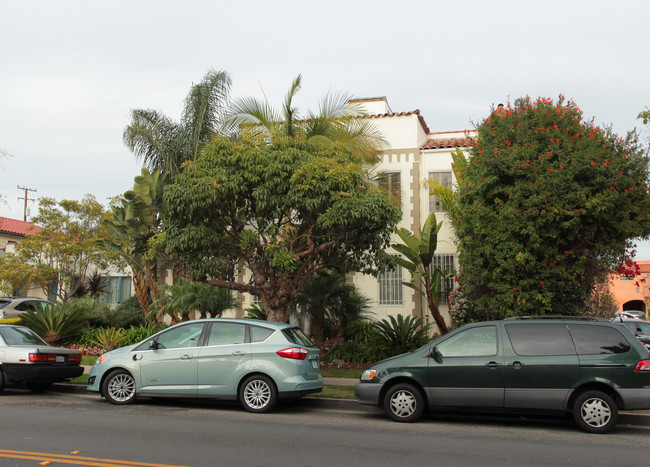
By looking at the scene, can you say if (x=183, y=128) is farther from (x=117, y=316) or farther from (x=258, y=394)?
(x=258, y=394)

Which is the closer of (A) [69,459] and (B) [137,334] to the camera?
(A) [69,459]

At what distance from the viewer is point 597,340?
825 cm

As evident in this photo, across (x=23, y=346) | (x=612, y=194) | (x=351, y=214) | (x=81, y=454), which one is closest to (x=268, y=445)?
(x=81, y=454)

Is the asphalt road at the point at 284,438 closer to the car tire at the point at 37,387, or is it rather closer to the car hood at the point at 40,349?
the car hood at the point at 40,349

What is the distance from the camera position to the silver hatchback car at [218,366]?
9047mm

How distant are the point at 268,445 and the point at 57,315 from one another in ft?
42.7

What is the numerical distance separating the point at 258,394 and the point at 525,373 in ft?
13.6

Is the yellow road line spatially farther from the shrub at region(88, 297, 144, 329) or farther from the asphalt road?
the shrub at region(88, 297, 144, 329)

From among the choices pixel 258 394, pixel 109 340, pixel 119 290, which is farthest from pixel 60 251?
pixel 258 394

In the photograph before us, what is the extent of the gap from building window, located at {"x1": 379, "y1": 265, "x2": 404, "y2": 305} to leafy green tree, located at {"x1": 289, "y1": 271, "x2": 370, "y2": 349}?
2.64 meters

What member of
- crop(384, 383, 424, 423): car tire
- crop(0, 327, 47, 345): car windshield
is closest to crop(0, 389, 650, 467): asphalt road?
crop(384, 383, 424, 423): car tire

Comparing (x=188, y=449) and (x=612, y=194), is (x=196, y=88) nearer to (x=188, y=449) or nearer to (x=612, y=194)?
(x=612, y=194)

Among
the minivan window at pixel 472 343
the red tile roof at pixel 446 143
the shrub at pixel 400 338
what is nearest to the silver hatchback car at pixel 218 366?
the minivan window at pixel 472 343

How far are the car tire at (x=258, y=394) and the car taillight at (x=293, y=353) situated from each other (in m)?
0.46
